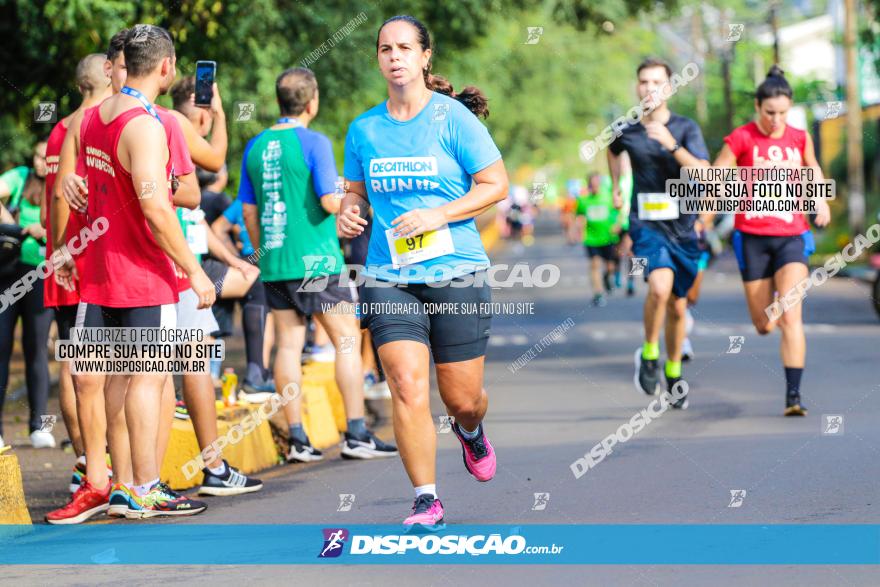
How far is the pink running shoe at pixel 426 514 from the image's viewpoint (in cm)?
640

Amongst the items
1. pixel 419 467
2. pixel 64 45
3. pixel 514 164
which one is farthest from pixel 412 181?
pixel 514 164

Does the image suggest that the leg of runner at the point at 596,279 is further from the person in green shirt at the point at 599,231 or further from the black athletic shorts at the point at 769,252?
the black athletic shorts at the point at 769,252

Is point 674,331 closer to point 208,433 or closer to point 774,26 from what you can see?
point 208,433

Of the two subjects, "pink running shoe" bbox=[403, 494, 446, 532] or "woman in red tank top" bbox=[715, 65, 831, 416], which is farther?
"woman in red tank top" bbox=[715, 65, 831, 416]

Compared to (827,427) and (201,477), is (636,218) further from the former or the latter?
(201,477)

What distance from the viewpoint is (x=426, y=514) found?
6410mm

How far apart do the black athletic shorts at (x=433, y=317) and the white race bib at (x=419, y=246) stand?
13 centimetres

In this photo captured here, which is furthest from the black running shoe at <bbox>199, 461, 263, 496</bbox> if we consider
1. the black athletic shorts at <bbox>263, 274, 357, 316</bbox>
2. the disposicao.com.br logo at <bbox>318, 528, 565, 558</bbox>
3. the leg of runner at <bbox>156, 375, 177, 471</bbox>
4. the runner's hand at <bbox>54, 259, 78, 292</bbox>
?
the disposicao.com.br logo at <bbox>318, 528, 565, 558</bbox>

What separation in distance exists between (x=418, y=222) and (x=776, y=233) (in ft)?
15.1

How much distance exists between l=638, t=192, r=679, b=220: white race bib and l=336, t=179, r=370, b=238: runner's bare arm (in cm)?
460

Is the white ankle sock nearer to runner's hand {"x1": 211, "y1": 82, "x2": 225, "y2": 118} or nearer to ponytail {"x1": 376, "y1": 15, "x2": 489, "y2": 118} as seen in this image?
ponytail {"x1": 376, "y1": 15, "x2": 489, "y2": 118}

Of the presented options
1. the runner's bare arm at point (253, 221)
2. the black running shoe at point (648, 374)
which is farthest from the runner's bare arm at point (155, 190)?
Result: the black running shoe at point (648, 374)

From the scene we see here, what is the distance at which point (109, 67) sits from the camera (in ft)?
25.2

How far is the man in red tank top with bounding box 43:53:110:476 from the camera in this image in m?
7.84
